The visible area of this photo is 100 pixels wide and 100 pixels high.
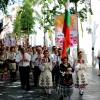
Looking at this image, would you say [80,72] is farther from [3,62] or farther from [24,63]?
[3,62]

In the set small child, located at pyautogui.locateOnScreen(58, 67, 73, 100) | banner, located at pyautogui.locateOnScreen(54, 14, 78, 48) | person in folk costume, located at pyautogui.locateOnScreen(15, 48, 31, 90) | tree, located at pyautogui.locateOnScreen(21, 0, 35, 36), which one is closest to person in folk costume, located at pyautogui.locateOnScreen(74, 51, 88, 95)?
banner, located at pyautogui.locateOnScreen(54, 14, 78, 48)

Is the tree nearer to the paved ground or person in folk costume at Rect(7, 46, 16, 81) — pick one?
person in folk costume at Rect(7, 46, 16, 81)

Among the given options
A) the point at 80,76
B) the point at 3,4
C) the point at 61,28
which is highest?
the point at 3,4

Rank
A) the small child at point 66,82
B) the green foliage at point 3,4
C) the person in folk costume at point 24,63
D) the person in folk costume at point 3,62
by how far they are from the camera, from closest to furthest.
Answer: the small child at point 66,82, the person in folk costume at point 24,63, the person in folk costume at point 3,62, the green foliage at point 3,4

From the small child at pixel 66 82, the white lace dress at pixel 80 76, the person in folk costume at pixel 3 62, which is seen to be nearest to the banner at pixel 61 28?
the white lace dress at pixel 80 76

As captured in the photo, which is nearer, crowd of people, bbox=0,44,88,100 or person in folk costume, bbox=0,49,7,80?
crowd of people, bbox=0,44,88,100

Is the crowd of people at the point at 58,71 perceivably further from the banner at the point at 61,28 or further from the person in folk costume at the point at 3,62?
the banner at the point at 61,28

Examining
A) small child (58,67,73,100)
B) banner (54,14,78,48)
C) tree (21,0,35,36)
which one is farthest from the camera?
tree (21,0,35,36)

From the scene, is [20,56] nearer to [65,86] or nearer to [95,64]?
[65,86]

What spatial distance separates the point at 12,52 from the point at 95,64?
10.5 meters

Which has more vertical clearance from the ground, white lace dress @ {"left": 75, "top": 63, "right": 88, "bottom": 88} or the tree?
the tree

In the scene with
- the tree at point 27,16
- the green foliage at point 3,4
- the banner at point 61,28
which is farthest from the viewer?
the tree at point 27,16

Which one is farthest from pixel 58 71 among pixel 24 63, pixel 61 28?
pixel 61 28

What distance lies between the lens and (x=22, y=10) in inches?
1873
